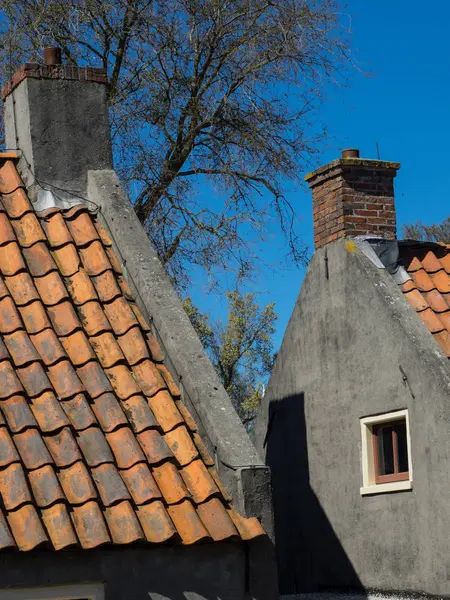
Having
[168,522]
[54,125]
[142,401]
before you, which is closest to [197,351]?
[142,401]

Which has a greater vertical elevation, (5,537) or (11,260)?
(11,260)

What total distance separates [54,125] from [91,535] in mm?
4430

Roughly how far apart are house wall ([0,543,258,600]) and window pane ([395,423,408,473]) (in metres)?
5.28

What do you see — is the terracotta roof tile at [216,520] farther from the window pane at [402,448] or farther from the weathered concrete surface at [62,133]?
the window pane at [402,448]

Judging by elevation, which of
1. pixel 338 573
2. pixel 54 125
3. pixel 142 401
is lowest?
pixel 338 573

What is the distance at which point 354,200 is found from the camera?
44.6 ft

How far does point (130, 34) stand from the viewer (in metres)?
17.5

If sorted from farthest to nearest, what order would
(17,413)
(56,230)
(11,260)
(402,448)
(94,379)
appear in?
1. (402,448)
2. (56,230)
3. (11,260)
4. (94,379)
5. (17,413)

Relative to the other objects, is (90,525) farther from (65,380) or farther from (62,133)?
(62,133)

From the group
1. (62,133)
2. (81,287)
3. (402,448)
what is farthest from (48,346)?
(402,448)

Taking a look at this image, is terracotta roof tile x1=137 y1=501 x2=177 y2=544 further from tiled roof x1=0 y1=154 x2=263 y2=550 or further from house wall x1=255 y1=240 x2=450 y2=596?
house wall x1=255 y1=240 x2=450 y2=596

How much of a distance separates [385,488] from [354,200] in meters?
3.88

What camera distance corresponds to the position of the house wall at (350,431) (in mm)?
11086

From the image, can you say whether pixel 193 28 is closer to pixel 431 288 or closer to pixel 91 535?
pixel 431 288
